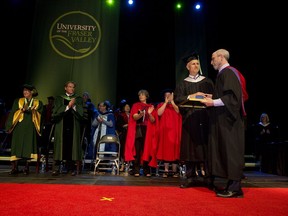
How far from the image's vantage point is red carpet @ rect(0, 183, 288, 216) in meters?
1.93

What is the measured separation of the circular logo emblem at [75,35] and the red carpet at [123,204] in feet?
16.7

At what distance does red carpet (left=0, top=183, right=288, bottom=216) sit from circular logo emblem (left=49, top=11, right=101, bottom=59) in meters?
5.10

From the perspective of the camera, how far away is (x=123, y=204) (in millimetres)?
2191

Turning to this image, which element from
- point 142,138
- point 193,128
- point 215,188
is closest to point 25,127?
point 142,138

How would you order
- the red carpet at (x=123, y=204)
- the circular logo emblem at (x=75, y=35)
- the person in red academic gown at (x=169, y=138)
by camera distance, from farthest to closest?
the circular logo emblem at (x=75, y=35)
the person in red academic gown at (x=169, y=138)
the red carpet at (x=123, y=204)

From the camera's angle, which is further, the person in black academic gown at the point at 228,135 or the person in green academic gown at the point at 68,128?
the person in green academic gown at the point at 68,128

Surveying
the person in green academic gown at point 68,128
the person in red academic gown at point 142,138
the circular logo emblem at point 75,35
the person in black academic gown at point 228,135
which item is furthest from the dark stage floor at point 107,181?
the circular logo emblem at point 75,35

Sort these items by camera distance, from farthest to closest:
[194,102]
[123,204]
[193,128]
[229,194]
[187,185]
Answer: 1. [193,128]
2. [187,185]
3. [194,102]
4. [229,194]
5. [123,204]

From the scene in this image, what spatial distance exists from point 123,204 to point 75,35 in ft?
20.3

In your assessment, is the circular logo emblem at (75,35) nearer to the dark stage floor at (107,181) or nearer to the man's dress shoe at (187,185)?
the dark stage floor at (107,181)

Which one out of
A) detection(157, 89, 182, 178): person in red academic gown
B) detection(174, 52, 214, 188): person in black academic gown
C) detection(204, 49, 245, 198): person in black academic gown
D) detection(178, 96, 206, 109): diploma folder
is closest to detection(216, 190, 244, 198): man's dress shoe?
detection(204, 49, 245, 198): person in black academic gown

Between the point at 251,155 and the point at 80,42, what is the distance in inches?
241

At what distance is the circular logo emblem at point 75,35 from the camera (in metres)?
7.26

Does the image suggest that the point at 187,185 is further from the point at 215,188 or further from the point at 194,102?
the point at 194,102
